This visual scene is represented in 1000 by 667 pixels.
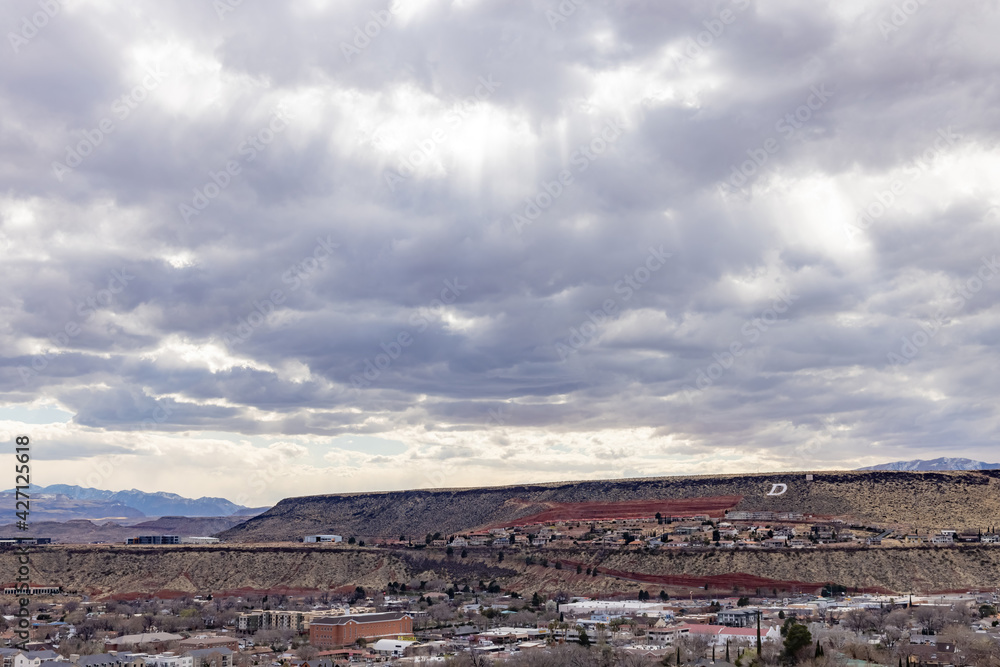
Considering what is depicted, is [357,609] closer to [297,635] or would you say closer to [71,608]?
[297,635]

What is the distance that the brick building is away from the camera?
124 metres

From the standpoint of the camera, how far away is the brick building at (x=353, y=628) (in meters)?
124

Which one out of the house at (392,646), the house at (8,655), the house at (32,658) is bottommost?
the house at (392,646)

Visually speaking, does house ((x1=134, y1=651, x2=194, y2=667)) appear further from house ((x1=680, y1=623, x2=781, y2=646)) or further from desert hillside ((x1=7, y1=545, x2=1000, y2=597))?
desert hillside ((x1=7, y1=545, x2=1000, y2=597))

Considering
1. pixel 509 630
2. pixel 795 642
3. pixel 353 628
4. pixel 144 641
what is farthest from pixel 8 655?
pixel 795 642

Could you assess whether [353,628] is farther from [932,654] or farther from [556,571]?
[932,654]

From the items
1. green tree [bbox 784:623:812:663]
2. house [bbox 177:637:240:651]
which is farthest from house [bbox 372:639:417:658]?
green tree [bbox 784:623:812:663]

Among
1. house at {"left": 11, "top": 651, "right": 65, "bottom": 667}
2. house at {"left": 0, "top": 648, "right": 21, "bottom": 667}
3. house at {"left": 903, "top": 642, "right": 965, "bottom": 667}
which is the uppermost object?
house at {"left": 0, "top": 648, "right": 21, "bottom": 667}

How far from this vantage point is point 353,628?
4938 inches

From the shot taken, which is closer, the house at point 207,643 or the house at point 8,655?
the house at point 8,655

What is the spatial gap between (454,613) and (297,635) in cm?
2451

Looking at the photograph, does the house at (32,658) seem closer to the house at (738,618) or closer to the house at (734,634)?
the house at (734,634)

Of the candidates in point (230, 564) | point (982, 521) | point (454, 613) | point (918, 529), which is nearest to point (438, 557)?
point (230, 564)

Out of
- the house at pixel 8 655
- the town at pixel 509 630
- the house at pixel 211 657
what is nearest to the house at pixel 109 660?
the town at pixel 509 630
